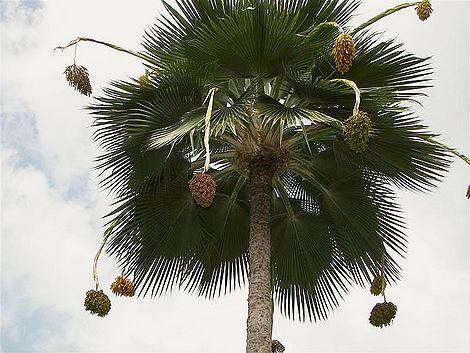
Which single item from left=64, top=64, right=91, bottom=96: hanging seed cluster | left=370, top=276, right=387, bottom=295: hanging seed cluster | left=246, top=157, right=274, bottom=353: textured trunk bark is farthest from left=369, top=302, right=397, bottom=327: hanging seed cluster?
left=64, top=64, right=91, bottom=96: hanging seed cluster

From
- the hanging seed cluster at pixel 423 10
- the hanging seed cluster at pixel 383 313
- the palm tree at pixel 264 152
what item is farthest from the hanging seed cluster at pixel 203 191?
the hanging seed cluster at pixel 423 10

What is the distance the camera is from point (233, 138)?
8.05 meters

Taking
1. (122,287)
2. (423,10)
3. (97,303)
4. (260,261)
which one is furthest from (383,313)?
(423,10)

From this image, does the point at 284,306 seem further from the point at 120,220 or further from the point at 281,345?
the point at 120,220

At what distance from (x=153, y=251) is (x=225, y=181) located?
3.64ft

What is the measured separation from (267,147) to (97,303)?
2185 millimetres

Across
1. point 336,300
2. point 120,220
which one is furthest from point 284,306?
point 120,220

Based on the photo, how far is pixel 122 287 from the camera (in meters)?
7.61

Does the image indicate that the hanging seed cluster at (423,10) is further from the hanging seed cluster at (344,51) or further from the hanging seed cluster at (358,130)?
the hanging seed cluster at (358,130)

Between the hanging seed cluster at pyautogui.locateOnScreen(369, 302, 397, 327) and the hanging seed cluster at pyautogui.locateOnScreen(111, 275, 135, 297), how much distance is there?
2234 mm

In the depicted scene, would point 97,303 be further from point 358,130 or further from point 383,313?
point 358,130

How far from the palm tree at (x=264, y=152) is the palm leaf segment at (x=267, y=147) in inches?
0.5

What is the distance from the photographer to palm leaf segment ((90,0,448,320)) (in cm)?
741

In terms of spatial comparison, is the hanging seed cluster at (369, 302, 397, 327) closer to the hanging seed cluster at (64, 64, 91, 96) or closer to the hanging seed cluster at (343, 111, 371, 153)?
the hanging seed cluster at (343, 111, 371, 153)
